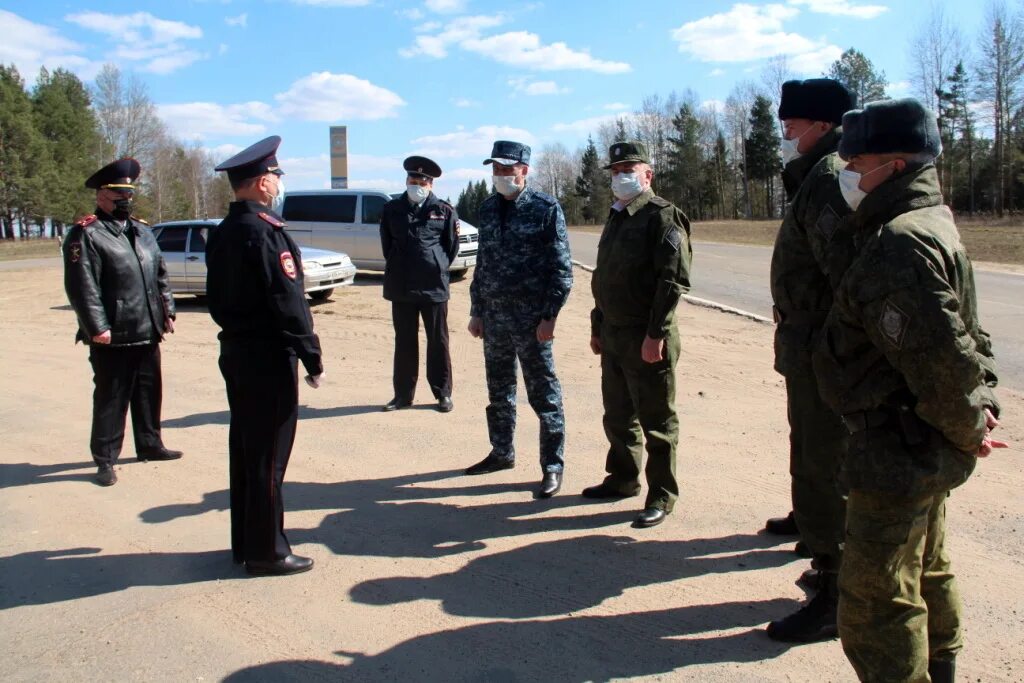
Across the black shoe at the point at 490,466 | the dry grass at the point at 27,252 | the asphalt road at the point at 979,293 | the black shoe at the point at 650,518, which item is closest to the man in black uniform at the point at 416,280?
the black shoe at the point at 490,466

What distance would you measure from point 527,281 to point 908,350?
10.1 ft

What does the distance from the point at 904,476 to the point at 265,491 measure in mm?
2867

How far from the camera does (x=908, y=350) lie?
84.4 inches

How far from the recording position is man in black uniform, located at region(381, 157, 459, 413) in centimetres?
714

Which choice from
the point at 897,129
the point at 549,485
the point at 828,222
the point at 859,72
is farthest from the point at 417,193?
the point at 859,72

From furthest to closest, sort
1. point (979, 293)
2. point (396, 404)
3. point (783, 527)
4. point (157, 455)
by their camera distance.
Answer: point (979, 293)
point (396, 404)
point (157, 455)
point (783, 527)

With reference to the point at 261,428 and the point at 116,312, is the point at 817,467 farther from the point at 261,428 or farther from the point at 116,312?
the point at 116,312

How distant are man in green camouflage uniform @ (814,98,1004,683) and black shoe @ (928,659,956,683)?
0.74ft

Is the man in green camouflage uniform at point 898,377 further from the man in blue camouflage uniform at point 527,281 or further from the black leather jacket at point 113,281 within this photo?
the black leather jacket at point 113,281

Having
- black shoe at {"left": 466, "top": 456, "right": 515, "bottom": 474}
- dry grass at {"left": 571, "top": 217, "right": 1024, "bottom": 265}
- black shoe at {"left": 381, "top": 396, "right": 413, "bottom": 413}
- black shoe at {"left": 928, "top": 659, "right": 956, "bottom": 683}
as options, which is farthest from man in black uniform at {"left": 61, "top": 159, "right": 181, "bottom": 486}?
dry grass at {"left": 571, "top": 217, "right": 1024, "bottom": 265}

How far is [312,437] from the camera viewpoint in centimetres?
628

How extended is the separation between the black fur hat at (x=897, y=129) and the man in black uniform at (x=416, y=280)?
5.09 meters

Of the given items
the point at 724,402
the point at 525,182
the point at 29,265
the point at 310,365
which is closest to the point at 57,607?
the point at 310,365

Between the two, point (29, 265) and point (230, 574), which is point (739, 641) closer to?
point (230, 574)
